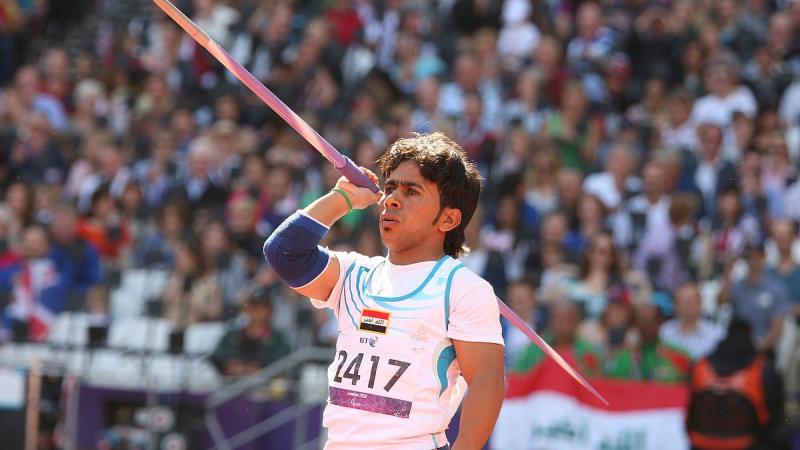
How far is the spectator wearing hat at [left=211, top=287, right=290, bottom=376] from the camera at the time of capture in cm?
1188

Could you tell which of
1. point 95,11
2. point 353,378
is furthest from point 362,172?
point 95,11

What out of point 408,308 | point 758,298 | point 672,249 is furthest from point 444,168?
point 672,249

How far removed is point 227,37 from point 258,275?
4.94m

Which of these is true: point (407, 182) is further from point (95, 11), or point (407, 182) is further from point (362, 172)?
point (95, 11)

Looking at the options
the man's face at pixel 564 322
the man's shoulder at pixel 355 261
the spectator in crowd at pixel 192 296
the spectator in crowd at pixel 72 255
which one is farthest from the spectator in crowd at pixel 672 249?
the man's shoulder at pixel 355 261

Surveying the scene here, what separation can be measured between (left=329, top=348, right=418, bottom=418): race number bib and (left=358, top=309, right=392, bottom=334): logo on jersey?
80 mm

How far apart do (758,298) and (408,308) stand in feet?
21.6

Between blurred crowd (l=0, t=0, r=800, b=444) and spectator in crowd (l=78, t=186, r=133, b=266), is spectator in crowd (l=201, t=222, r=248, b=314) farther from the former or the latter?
spectator in crowd (l=78, t=186, r=133, b=266)

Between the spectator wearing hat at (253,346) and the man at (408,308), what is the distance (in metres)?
6.79

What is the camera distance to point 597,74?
14.5 metres

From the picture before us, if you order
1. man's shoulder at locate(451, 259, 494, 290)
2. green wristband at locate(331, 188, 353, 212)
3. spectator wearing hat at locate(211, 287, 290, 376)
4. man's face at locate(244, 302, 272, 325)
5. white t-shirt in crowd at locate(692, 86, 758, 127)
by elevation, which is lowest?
spectator wearing hat at locate(211, 287, 290, 376)

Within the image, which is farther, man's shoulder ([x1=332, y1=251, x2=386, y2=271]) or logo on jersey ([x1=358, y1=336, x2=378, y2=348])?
man's shoulder ([x1=332, y1=251, x2=386, y2=271])

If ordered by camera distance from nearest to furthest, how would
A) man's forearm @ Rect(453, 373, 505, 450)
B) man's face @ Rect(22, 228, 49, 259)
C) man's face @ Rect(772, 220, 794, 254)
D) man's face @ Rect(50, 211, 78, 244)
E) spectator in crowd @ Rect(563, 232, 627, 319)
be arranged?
man's forearm @ Rect(453, 373, 505, 450), man's face @ Rect(772, 220, 794, 254), spectator in crowd @ Rect(563, 232, 627, 319), man's face @ Rect(22, 228, 49, 259), man's face @ Rect(50, 211, 78, 244)

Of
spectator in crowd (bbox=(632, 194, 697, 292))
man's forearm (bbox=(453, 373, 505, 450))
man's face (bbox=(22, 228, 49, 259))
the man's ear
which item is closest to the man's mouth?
the man's ear
